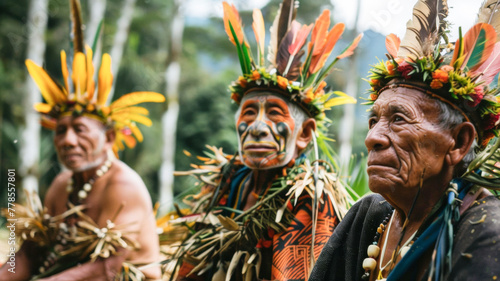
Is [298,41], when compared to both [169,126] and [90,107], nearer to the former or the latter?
[90,107]

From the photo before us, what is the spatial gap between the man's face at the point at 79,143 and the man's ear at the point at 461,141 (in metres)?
2.99

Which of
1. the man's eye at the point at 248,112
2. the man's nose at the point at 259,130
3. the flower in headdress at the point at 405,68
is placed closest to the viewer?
the flower in headdress at the point at 405,68

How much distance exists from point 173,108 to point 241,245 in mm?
8076

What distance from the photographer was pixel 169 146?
35.3ft

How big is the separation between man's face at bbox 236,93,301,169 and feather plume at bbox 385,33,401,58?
1215mm

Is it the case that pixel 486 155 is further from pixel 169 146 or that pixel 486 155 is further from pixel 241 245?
pixel 169 146

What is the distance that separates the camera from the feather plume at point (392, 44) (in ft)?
7.09

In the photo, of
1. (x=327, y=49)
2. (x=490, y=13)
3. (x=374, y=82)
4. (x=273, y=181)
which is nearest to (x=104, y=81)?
(x=273, y=181)

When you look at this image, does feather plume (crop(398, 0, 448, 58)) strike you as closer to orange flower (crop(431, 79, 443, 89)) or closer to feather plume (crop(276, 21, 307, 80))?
orange flower (crop(431, 79, 443, 89))

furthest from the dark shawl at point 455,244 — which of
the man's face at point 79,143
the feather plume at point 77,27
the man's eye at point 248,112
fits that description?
the feather plume at point 77,27

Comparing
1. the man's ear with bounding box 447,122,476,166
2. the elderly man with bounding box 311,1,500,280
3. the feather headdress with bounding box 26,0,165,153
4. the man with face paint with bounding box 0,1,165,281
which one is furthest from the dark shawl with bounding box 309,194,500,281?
the feather headdress with bounding box 26,0,165,153

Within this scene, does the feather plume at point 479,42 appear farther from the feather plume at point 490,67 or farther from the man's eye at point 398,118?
the man's eye at point 398,118

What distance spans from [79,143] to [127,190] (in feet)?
1.92

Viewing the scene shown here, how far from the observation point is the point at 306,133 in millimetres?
3459
